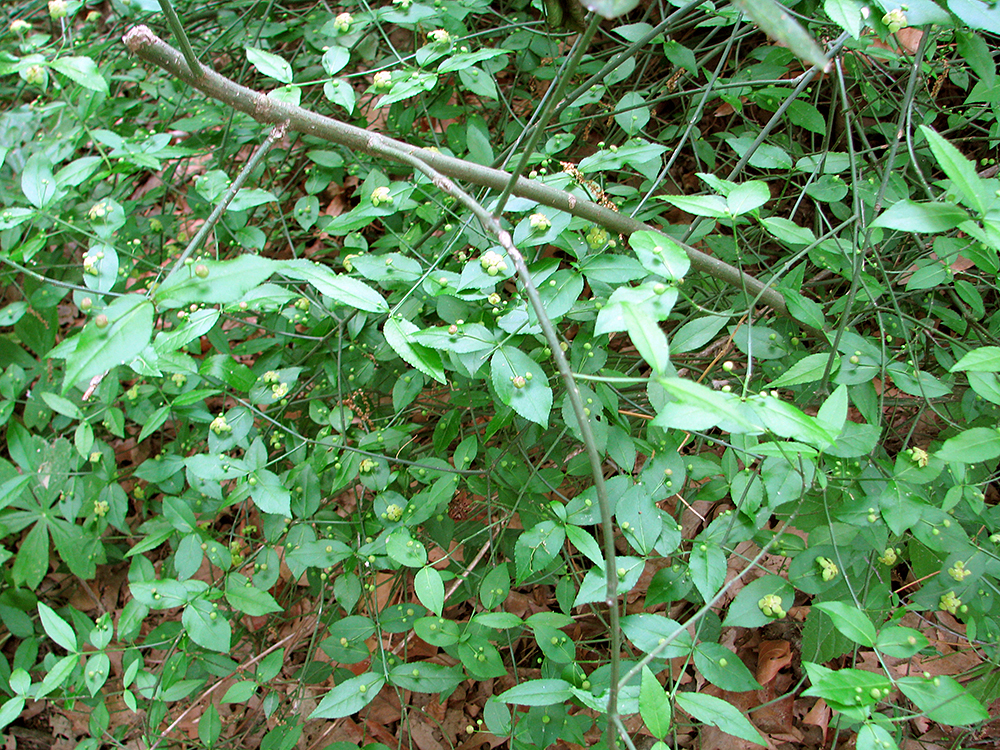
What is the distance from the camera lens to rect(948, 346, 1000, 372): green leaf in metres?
0.87

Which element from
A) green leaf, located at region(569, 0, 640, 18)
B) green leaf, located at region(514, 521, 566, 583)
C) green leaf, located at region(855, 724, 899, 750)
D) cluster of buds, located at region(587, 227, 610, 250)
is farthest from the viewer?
cluster of buds, located at region(587, 227, 610, 250)

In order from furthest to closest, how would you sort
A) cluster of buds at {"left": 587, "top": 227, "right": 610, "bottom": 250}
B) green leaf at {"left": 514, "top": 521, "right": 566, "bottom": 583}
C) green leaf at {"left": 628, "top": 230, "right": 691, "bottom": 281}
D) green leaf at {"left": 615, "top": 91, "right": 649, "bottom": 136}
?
green leaf at {"left": 615, "top": 91, "right": 649, "bottom": 136}
cluster of buds at {"left": 587, "top": 227, "right": 610, "bottom": 250}
green leaf at {"left": 514, "top": 521, "right": 566, "bottom": 583}
green leaf at {"left": 628, "top": 230, "right": 691, "bottom": 281}

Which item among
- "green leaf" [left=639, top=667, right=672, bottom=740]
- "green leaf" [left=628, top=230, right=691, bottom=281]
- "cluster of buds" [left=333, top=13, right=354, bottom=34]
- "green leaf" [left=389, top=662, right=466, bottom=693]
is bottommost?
"green leaf" [left=389, top=662, right=466, bottom=693]

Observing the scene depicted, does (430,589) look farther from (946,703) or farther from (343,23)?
(343,23)

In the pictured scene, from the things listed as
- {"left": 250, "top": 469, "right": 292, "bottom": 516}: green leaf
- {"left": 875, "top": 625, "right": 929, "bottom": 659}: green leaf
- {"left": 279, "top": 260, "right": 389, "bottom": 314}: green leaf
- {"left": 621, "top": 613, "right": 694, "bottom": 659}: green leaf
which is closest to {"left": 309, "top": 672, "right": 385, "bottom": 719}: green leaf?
{"left": 250, "top": 469, "right": 292, "bottom": 516}: green leaf

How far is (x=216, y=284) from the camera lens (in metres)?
0.73

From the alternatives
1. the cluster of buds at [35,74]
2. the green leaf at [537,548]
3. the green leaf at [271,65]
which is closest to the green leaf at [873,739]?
the green leaf at [537,548]

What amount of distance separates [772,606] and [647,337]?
56 centimetres

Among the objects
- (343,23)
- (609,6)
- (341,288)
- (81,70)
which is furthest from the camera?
(343,23)

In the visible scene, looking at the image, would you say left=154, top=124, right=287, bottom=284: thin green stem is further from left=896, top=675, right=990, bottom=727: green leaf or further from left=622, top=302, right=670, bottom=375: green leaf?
left=896, top=675, right=990, bottom=727: green leaf

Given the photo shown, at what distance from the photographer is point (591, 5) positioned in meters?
0.47

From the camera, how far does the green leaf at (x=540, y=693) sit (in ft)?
3.36

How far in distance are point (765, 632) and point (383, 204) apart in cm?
137

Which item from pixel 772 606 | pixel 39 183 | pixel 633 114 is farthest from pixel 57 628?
pixel 633 114
